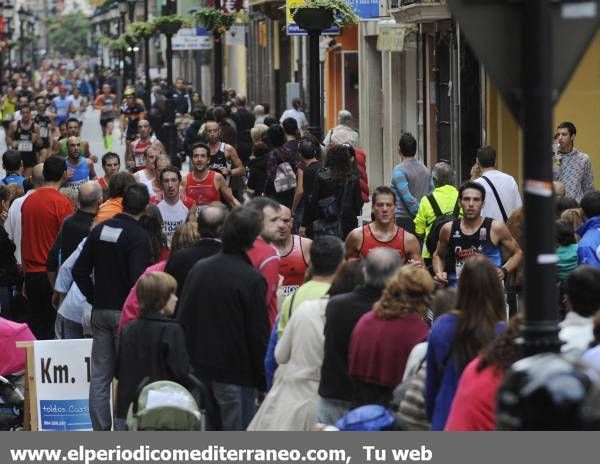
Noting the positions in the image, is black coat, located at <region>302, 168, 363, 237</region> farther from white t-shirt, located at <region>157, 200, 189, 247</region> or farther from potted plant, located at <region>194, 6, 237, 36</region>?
potted plant, located at <region>194, 6, 237, 36</region>

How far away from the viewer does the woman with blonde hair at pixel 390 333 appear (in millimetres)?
8094

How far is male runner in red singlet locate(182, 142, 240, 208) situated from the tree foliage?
164282mm

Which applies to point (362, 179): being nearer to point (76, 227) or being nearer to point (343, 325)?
point (76, 227)

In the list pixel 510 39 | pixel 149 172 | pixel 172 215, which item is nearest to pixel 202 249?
pixel 172 215

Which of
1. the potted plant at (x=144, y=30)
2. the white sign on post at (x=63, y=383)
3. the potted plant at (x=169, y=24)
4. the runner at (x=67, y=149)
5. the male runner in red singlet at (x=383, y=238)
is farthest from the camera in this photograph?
the potted plant at (x=144, y=30)

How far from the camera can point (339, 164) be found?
14.9 meters

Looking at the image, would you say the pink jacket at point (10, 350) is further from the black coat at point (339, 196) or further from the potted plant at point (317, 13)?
the potted plant at point (317, 13)

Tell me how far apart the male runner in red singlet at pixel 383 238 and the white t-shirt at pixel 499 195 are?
5.65 ft

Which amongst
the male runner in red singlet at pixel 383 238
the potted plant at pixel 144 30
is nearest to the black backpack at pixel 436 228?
the male runner in red singlet at pixel 383 238

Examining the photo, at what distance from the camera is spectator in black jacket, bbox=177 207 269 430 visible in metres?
9.09

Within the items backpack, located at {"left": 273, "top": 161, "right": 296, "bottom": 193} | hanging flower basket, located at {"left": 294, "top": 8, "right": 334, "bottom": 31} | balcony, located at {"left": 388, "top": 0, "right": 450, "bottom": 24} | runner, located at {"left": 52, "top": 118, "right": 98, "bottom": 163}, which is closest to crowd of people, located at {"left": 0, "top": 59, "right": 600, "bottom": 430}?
backpack, located at {"left": 273, "top": 161, "right": 296, "bottom": 193}

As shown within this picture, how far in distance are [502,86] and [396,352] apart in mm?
2727
